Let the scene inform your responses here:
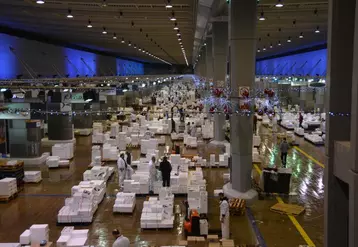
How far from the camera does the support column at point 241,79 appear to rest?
1451 centimetres

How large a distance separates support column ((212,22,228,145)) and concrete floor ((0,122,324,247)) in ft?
24.1

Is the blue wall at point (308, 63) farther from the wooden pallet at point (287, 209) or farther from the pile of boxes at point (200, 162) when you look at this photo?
the wooden pallet at point (287, 209)

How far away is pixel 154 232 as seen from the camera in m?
11.9

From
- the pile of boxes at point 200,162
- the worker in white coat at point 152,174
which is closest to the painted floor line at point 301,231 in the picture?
the worker in white coat at point 152,174

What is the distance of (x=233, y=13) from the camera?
14586 mm

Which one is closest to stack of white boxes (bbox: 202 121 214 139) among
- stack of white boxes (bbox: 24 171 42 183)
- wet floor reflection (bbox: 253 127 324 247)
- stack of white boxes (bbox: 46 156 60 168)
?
wet floor reflection (bbox: 253 127 324 247)

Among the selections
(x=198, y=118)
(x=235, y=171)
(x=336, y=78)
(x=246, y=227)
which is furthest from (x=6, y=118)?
(x=198, y=118)

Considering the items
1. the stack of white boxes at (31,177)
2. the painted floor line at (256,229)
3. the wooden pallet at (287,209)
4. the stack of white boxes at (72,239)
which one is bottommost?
the painted floor line at (256,229)

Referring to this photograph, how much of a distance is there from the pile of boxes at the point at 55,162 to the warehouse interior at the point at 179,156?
5 centimetres

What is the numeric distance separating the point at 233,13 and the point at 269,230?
721 cm

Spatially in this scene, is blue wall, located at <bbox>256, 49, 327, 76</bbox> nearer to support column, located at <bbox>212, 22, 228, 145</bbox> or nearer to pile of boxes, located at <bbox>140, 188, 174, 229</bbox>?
support column, located at <bbox>212, 22, 228, 145</bbox>

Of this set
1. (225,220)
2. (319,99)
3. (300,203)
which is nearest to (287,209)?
(300,203)

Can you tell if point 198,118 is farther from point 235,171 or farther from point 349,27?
point 349,27

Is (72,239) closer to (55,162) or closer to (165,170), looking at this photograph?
(165,170)
